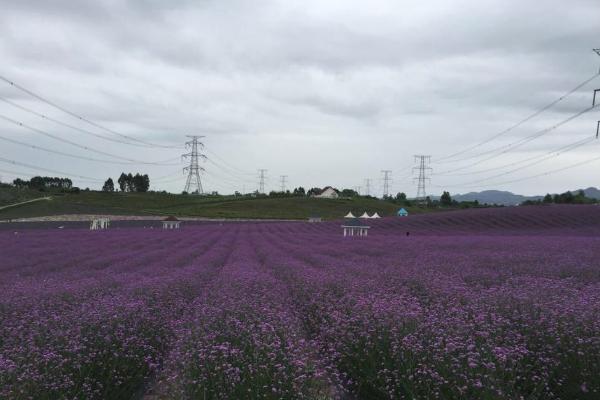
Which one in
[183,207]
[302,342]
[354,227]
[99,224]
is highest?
[183,207]

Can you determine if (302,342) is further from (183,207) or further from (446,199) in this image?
(446,199)

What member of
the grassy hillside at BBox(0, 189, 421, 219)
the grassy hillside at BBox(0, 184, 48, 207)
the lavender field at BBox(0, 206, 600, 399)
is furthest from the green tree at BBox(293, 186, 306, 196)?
the lavender field at BBox(0, 206, 600, 399)

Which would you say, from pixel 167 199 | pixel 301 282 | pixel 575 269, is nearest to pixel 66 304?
pixel 301 282

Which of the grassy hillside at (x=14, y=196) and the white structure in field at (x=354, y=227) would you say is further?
the grassy hillside at (x=14, y=196)

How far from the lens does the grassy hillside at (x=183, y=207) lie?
229 feet

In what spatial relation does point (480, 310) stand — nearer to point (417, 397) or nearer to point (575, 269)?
point (417, 397)

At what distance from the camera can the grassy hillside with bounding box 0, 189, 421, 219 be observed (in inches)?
2753

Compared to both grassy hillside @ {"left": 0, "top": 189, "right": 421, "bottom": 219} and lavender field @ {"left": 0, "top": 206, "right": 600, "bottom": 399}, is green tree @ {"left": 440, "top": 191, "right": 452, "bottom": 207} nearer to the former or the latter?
grassy hillside @ {"left": 0, "top": 189, "right": 421, "bottom": 219}

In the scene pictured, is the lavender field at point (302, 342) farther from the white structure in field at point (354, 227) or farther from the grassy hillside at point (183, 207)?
the grassy hillside at point (183, 207)

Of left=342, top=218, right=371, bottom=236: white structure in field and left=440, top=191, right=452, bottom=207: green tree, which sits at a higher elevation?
left=440, top=191, right=452, bottom=207: green tree

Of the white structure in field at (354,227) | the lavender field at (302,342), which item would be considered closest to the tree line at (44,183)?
the white structure in field at (354,227)

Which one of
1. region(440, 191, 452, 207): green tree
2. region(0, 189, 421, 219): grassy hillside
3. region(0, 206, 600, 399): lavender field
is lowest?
region(0, 206, 600, 399): lavender field

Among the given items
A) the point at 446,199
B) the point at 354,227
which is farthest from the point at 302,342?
the point at 446,199

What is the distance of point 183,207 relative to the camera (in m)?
97.1
